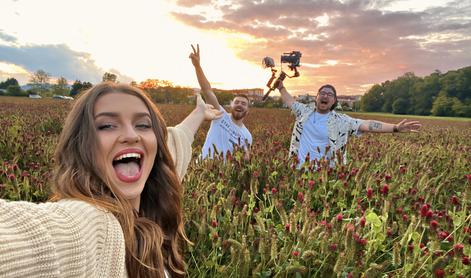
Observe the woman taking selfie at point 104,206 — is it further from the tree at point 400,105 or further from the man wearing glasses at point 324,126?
the tree at point 400,105

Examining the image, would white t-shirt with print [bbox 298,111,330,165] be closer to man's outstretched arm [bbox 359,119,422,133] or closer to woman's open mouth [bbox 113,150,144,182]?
man's outstretched arm [bbox 359,119,422,133]

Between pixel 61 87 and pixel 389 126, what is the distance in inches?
3319

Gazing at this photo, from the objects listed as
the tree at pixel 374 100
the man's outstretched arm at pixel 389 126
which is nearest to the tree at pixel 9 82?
the tree at pixel 374 100

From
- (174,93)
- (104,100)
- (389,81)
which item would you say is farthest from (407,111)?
(104,100)

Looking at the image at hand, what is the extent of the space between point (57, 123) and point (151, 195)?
314 inches

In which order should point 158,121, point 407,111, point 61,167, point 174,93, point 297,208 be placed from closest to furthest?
point 61,167 → point 158,121 → point 297,208 → point 174,93 → point 407,111

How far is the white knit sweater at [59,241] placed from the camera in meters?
0.73

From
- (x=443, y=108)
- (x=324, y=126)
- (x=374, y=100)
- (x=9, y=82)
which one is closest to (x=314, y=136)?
(x=324, y=126)

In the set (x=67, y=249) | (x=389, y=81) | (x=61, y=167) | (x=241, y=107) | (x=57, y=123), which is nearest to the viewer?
(x=67, y=249)

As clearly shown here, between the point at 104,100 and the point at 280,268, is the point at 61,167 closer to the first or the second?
the point at 104,100

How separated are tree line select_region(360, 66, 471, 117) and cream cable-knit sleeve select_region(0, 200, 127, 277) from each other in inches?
2471

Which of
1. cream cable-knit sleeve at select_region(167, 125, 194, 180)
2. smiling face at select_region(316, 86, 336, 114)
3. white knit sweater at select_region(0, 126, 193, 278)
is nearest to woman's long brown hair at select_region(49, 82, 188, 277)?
white knit sweater at select_region(0, 126, 193, 278)

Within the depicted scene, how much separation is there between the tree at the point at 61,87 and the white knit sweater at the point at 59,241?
8149cm

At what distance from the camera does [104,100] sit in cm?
139
